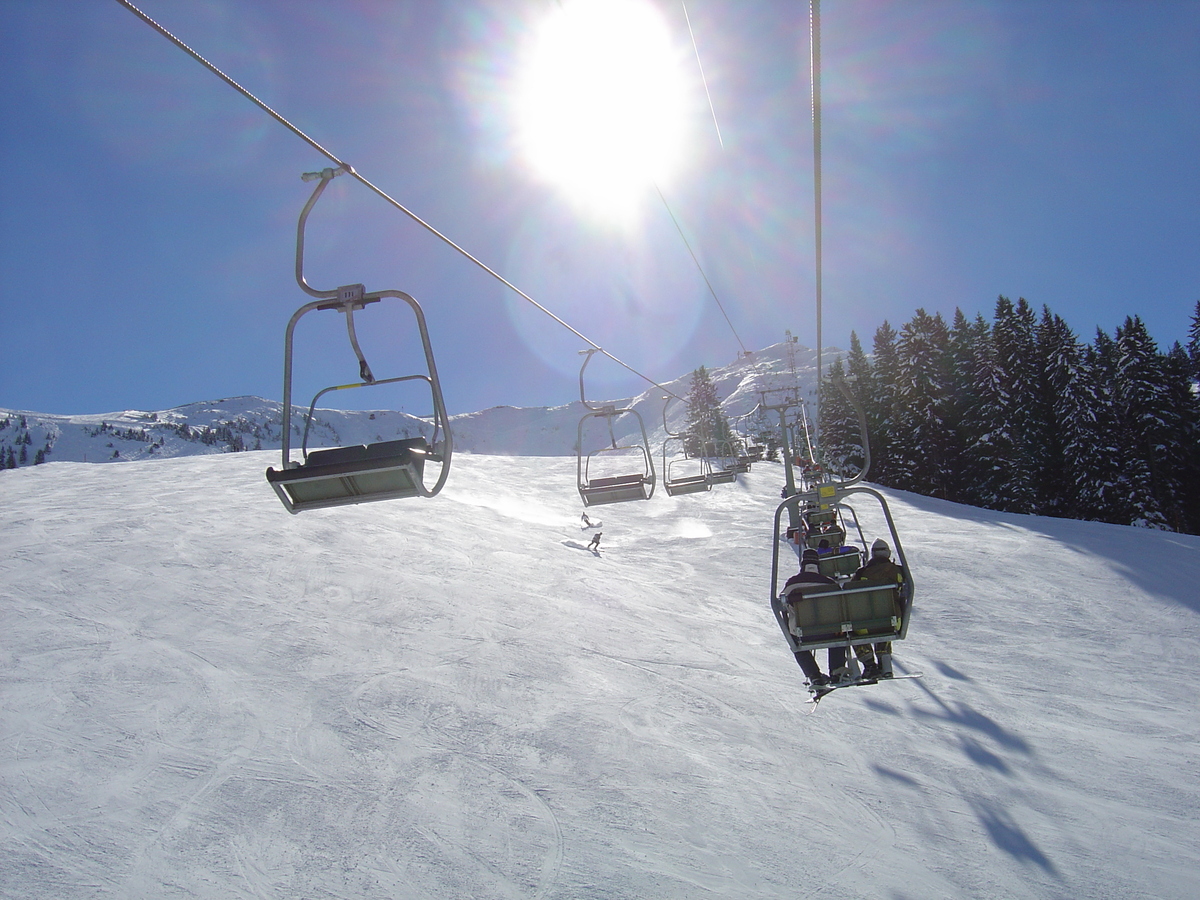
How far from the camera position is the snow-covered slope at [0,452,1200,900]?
7.87 metres

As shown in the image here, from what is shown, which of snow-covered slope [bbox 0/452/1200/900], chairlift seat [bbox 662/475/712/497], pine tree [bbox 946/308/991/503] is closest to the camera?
snow-covered slope [bbox 0/452/1200/900]

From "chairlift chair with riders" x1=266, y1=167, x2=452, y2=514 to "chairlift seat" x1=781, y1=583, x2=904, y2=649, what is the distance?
3727 mm

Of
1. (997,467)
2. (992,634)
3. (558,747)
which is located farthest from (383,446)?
(997,467)

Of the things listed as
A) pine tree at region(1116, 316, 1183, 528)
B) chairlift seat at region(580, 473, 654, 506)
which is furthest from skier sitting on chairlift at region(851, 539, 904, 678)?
pine tree at region(1116, 316, 1183, 528)

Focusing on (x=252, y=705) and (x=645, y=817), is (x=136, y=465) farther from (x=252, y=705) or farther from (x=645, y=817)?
(x=645, y=817)

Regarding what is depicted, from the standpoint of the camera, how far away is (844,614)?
6426mm

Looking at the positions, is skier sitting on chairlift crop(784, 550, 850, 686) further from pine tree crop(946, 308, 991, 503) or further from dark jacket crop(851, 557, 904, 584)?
pine tree crop(946, 308, 991, 503)

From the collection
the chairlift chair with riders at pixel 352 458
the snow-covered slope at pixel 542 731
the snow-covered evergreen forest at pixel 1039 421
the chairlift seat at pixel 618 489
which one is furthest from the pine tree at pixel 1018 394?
the chairlift chair with riders at pixel 352 458

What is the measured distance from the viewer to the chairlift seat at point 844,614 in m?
6.37

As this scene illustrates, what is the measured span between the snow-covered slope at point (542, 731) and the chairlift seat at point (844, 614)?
11.3ft

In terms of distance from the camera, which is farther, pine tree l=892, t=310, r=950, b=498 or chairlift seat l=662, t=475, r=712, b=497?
pine tree l=892, t=310, r=950, b=498

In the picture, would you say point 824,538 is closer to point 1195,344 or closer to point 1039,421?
point 1039,421

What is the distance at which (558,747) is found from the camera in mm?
10367

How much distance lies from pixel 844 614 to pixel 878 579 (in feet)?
1.61
